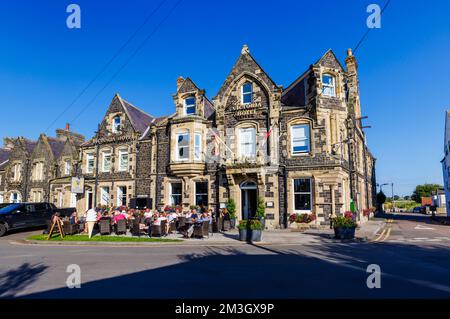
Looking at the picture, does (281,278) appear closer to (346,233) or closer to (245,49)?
(346,233)

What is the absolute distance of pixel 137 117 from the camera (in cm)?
2884

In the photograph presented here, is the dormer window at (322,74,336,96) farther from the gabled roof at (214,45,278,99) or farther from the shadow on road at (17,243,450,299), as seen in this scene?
the shadow on road at (17,243,450,299)

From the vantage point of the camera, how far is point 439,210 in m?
55.8

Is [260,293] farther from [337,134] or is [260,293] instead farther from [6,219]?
[6,219]

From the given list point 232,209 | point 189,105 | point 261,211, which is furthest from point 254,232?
point 189,105

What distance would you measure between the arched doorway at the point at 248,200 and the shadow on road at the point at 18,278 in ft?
47.0

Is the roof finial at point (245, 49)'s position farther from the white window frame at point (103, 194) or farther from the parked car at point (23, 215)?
the parked car at point (23, 215)

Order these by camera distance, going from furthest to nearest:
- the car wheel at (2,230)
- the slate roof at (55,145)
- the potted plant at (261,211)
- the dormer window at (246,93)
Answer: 1. the slate roof at (55,145)
2. the dormer window at (246,93)
3. the potted plant at (261,211)
4. the car wheel at (2,230)

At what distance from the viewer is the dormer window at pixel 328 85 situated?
20.8 meters

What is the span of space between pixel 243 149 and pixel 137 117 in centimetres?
1248

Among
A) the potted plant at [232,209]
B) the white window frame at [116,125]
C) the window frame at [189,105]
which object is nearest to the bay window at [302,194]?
the potted plant at [232,209]
